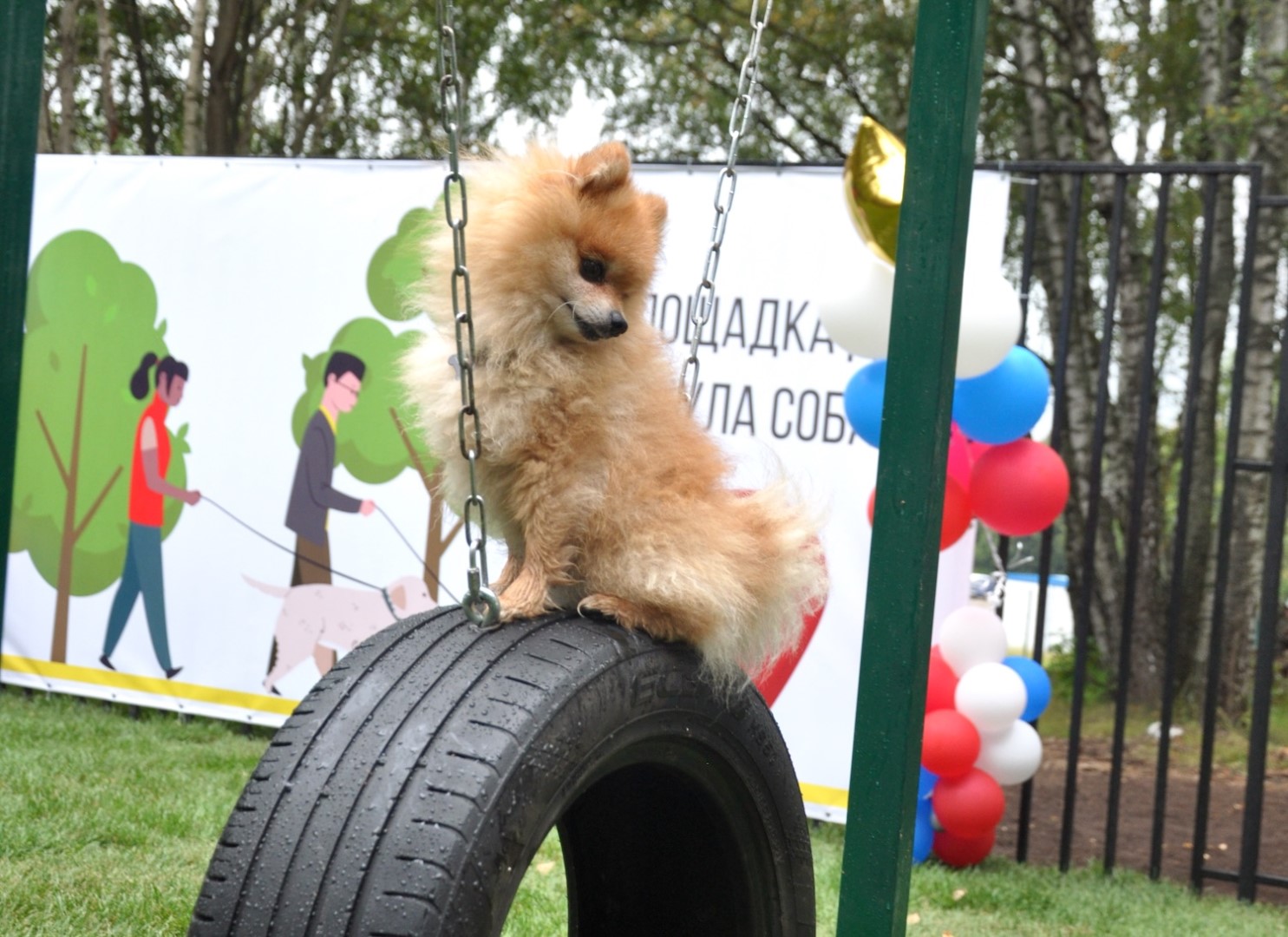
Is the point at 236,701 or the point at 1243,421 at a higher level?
the point at 1243,421

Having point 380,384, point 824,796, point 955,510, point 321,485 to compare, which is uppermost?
point 380,384

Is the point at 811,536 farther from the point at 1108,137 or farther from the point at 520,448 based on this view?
the point at 1108,137

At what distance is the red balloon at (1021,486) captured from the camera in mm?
4160

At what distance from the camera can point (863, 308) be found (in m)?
3.95

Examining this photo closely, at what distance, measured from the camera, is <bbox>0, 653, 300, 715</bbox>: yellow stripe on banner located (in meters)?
5.60

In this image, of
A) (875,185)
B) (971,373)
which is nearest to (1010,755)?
(971,373)

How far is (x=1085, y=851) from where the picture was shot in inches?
211

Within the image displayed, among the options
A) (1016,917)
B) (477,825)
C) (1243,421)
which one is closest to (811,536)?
(477,825)

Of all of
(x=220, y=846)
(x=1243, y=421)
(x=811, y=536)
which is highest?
(x=1243, y=421)

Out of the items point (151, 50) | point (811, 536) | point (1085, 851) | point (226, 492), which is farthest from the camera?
point (151, 50)

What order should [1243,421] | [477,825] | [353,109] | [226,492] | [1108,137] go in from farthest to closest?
[353,109] < [1108,137] < [1243,421] < [226,492] < [477,825]

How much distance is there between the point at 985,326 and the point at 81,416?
4.36 m

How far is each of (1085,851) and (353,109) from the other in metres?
10.9

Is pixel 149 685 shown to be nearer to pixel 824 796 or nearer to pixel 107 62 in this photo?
pixel 824 796
